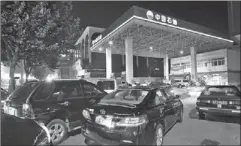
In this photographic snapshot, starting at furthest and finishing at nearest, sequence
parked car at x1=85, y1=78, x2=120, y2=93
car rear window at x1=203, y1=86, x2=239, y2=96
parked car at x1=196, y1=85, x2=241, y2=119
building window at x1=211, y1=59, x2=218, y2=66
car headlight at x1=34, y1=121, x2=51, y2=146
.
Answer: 1. building window at x1=211, y1=59, x2=218, y2=66
2. parked car at x1=85, y1=78, x2=120, y2=93
3. car rear window at x1=203, y1=86, x2=239, y2=96
4. parked car at x1=196, y1=85, x2=241, y2=119
5. car headlight at x1=34, y1=121, x2=51, y2=146

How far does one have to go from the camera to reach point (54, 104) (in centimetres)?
453

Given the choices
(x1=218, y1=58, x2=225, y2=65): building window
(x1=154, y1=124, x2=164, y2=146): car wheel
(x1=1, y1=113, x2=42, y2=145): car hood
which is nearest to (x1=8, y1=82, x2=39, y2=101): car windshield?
(x1=1, y1=113, x2=42, y2=145): car hood

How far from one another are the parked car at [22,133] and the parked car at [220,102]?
622 cm

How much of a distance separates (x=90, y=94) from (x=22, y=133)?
2.80 meters

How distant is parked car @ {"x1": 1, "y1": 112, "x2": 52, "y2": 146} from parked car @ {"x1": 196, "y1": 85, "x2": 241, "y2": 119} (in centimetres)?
622

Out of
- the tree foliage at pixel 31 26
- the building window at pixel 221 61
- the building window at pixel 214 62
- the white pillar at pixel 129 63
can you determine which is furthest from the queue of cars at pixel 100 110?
the building window at pixel 214 62

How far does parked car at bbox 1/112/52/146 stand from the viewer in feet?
9.58

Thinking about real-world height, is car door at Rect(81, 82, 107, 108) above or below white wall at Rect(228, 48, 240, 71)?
below

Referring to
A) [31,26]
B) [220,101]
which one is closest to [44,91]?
[220,101]

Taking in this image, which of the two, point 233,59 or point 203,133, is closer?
point 203,133

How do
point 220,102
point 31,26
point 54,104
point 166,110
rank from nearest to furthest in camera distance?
point 54,104 → point 166,110 → point 220,102 → point 31,26

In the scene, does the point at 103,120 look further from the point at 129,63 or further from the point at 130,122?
the point at 129,63

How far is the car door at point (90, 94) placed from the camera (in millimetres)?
5444

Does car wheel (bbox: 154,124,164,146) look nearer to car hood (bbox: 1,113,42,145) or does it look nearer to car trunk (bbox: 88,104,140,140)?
car trunk (bbox: 88,104,140,140)
